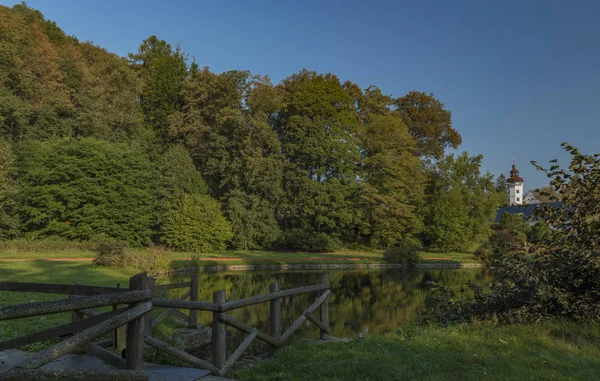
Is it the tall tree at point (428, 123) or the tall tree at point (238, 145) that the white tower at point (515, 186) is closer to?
the tall tree at point (428, 123)

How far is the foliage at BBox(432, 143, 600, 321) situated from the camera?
7.33 m

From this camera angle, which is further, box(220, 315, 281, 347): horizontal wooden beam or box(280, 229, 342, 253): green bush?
box(280, 229, 342, 253): green bush

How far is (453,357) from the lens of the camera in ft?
18.6

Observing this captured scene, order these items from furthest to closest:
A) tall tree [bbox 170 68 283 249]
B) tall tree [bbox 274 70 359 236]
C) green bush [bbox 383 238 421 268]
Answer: tall tree [bbox 274 70 359 236] → tall tree [bbox 170 68 283 249] → green bush [bbox 383 238 421 268]

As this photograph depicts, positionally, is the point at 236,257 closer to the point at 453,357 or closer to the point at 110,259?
the point at 110,259

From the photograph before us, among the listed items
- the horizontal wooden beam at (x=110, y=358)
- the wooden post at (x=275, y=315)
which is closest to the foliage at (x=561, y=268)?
the wooden post at (x=275, y=315)

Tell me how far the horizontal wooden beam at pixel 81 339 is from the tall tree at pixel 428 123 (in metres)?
45.1

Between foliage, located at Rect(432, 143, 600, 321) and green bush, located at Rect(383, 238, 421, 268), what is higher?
foliage, located at Rect(432, 143, 600, 321)

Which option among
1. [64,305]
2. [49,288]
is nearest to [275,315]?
[49,288]

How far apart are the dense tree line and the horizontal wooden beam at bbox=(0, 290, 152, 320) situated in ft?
97.8

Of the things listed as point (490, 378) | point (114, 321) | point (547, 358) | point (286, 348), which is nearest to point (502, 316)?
point (547, 358)

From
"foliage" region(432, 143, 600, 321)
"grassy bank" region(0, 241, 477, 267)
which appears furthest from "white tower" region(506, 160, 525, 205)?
"foliage" region(432, 143, 600, 321)

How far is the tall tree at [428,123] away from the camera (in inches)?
1850

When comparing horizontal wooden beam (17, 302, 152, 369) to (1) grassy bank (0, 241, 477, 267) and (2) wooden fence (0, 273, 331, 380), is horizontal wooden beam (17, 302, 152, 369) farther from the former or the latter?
(1) grassy bank (0, 241, 477, 267)
